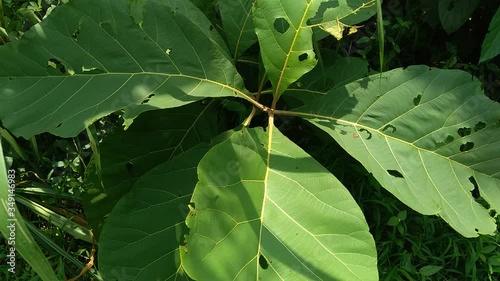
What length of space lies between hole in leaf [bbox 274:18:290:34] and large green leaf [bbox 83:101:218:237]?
407mm

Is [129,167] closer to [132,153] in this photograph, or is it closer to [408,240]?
[132,153]

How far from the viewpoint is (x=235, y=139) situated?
132cm

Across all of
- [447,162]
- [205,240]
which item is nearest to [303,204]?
[205,240]

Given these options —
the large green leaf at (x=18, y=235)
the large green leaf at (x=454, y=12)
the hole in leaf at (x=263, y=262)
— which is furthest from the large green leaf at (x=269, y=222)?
the large green leaf at (x=454, y=12)

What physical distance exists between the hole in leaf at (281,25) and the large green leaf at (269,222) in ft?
0.84

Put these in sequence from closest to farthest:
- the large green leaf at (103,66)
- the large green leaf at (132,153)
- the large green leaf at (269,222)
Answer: the large green leaf at (269,222), the large green leaf at (103,66), the large green leaf at (132,153)

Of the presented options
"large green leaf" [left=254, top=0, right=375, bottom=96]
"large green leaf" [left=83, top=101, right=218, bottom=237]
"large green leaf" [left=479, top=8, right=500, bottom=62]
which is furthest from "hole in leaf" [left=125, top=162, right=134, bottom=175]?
"large green leaf" [left=479, top=8, right=500, bottom=62]

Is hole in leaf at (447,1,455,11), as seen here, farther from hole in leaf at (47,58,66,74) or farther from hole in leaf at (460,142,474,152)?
hole in leaf at (47,58,66,74)

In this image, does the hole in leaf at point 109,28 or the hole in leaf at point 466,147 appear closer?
the hole in leaf at point 109,28

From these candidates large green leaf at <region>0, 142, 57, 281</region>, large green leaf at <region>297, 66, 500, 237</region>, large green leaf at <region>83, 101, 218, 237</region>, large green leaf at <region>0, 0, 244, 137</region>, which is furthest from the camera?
large green leaf at <region>83, 101, 218, 237</region>

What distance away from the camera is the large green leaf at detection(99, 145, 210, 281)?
1337 mm

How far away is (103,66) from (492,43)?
1.09 metres

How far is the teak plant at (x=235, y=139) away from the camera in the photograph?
1.23 m

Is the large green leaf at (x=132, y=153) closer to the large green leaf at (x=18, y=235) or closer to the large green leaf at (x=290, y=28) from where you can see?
the large green leaf at (x=290, y=28)
